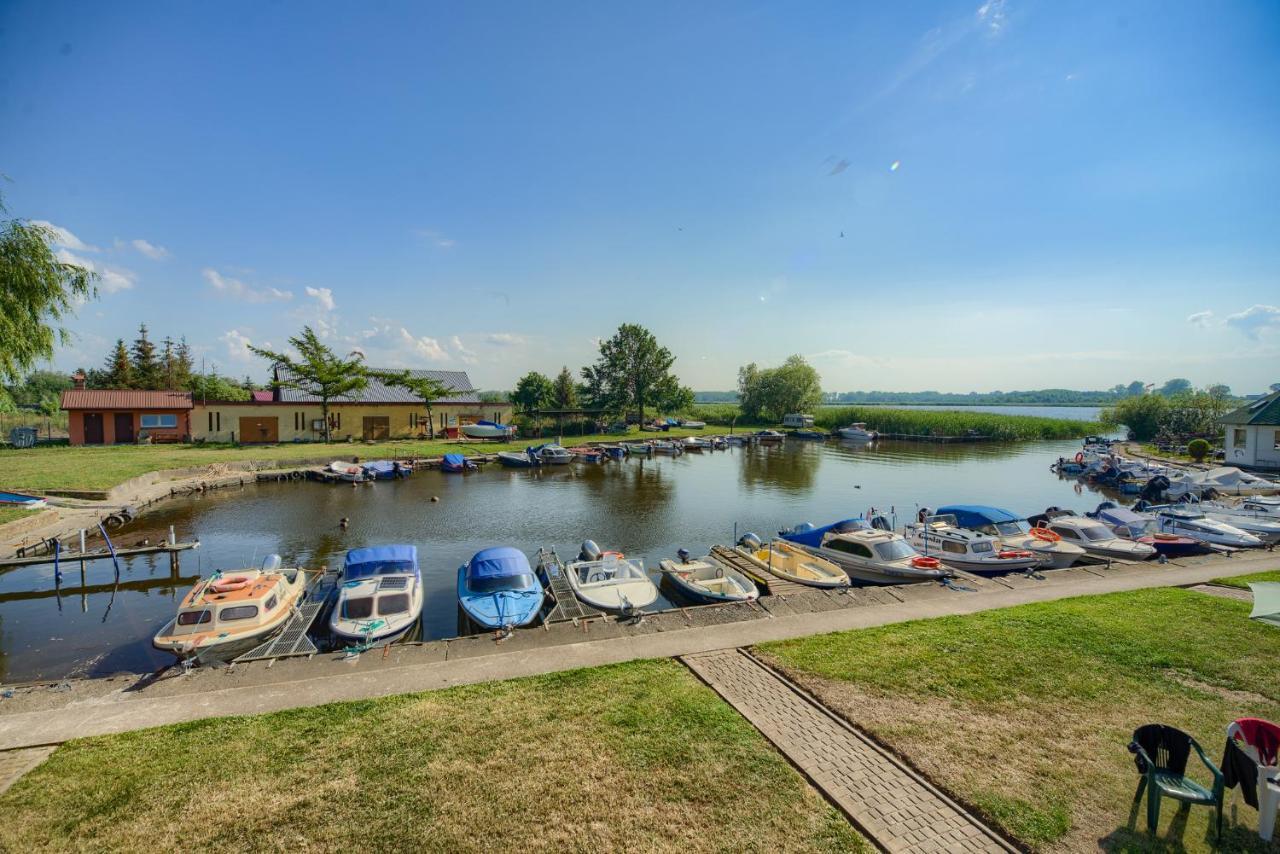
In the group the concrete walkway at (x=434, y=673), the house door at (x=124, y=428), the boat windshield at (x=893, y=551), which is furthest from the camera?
the house door at (x=124, y=428)

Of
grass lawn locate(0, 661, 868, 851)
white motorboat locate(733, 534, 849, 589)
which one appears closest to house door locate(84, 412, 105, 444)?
→ grass lawn locate(0, 661, 868, 851)

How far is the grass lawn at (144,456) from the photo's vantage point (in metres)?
31.5

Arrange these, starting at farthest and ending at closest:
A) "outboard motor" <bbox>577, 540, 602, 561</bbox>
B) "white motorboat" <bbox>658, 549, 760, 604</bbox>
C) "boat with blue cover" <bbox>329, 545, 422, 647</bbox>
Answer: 1. "outboard motor" <bbox>577, 540, 602, 561</bbox>
2. "white motorboat" <bbox>658, 549, 760, 604</bbox>
3. "boat with blue cover" <bbox>329, 545, 422, 647</bbox>

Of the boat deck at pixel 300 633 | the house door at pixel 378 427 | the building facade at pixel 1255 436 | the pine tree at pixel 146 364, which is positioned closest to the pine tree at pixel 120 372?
the pine tree at pixel 146 364

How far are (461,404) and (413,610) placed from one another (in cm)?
5292

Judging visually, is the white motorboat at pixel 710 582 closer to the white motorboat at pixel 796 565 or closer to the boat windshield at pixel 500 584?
the white motorboat at pixel 796 565

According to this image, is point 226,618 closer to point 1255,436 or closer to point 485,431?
point 485,431

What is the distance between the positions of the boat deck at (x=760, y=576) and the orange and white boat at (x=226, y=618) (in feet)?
43.6

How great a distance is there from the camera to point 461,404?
2574 inches

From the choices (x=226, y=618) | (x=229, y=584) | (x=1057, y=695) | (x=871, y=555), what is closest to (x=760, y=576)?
(x=871, y=555)

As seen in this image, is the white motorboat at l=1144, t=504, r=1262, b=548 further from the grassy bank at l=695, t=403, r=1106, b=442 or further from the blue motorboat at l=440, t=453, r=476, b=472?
the grassy bank at l=695, t=403, r=1106, b=442

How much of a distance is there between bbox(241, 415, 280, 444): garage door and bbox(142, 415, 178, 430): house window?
542 cm

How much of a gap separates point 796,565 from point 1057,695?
965 cm

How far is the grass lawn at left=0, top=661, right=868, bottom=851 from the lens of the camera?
21.3 ft
